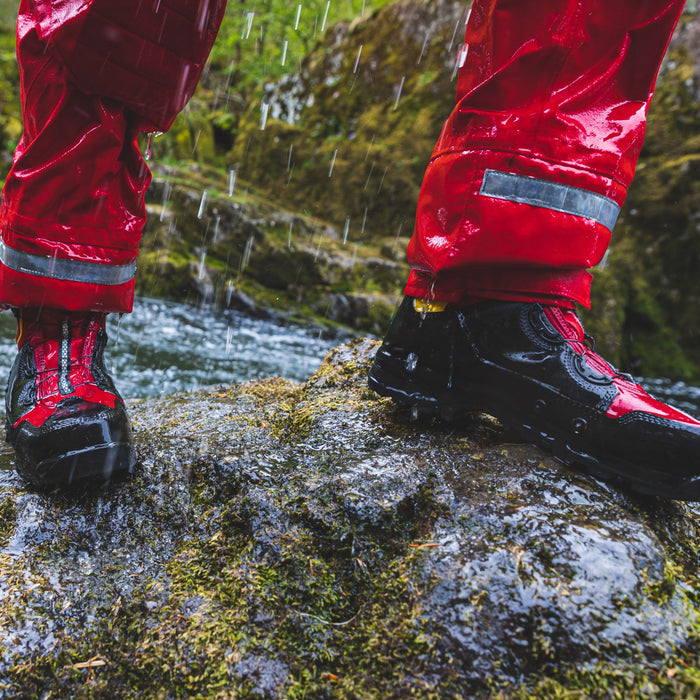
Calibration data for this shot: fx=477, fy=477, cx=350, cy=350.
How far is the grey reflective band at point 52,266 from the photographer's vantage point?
135 centimetres

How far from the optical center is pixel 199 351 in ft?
15.6

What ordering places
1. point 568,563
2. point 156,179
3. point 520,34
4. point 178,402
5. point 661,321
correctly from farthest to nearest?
1. point 156,179
2. point 661,321
3. point 178,402
4. point 520,34
5. point 568,563

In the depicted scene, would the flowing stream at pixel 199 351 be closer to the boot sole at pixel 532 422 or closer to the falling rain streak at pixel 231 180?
the boot sole at pixel 532 422

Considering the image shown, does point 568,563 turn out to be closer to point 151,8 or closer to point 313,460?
point 313,460

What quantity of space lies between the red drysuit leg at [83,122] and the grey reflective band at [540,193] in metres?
0.94

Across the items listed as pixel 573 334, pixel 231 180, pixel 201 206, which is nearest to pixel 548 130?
pixel 573 334

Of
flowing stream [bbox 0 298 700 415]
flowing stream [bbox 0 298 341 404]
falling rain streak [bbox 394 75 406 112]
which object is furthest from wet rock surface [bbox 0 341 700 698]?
falling rain streak [bbox 394 75 406 112]

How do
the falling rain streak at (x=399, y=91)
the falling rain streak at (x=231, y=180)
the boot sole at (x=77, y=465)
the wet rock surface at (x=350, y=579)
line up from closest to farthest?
1. the wet rock surface at (x=350, y=579)
2. the boot sole at (x=77, y=465)
3. the falling rain streak at (x=399, y=91)
4. the falling rain streak at (x=231, y=180)

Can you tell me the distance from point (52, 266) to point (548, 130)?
138 centimetres

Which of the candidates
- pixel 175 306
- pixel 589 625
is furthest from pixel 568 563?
pixel 175 306

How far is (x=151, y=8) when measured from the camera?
1.26 meters

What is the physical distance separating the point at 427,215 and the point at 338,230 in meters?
7.32

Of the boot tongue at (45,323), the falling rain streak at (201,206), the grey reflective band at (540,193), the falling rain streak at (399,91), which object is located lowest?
the falling rain streak at (201,206)

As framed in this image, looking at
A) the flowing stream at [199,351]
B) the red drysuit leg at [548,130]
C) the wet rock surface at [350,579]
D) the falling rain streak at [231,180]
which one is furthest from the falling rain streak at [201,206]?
the red drysuit leg at [548,130]
